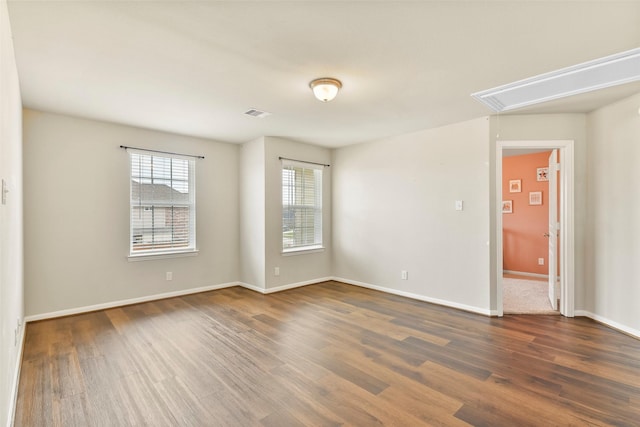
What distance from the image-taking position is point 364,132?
456 centimetres

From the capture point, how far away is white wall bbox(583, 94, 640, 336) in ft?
10.3

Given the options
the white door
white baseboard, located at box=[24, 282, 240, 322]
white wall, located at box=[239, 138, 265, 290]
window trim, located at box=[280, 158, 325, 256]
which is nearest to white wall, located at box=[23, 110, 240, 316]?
white baseboard, located at box=[24, 282, 240, 322]

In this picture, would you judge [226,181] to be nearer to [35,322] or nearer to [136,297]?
[136,297]

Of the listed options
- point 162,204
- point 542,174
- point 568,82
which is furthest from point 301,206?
point 542,174

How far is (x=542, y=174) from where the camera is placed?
→ 597 cm

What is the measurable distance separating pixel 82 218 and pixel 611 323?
6.32 metres

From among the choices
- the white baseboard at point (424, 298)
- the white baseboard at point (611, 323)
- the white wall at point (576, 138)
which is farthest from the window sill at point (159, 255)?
the white baseboard at point (611, 323)

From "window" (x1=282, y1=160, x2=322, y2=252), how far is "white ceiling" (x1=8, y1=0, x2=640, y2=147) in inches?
70.4

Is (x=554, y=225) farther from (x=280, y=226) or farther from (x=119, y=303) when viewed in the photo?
(x=119, y=303)

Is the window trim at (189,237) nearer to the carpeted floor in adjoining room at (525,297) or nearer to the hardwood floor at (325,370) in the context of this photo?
the hardwood floor at (325,370)

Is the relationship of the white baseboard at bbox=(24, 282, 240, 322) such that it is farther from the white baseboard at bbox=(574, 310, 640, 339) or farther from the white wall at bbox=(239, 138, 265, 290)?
the white baseboard at bbox=(574, 310, 640, 339)

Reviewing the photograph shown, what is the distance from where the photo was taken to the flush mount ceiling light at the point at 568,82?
2.48 meters

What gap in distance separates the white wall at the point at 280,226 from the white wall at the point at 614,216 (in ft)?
12.2

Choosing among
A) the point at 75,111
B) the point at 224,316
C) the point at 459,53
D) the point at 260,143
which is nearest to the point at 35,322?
the point at 224,316
